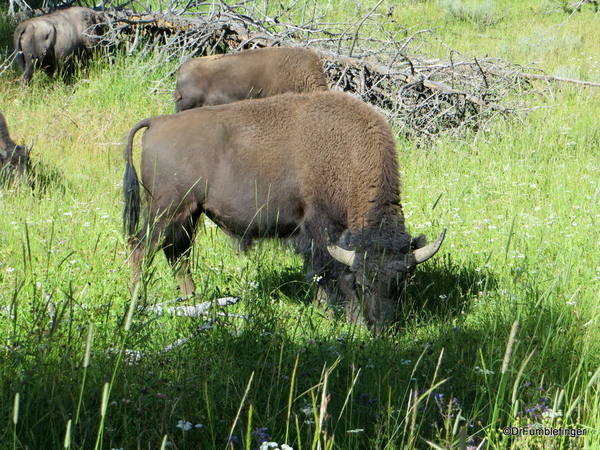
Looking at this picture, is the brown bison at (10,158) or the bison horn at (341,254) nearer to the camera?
the bison horn at (341,254)

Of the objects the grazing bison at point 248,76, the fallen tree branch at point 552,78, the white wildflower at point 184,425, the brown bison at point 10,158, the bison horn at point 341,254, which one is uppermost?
the fallen tree branch at point 552,78

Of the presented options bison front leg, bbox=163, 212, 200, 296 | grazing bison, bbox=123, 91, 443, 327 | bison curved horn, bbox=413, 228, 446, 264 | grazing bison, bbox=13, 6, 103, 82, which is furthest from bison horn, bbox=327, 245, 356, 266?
grazing bison, bbox=13, 6, 103, 82

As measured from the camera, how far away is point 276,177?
5035 millimetres

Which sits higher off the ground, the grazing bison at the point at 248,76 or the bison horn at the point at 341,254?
the grazing bison at the point at 248,76

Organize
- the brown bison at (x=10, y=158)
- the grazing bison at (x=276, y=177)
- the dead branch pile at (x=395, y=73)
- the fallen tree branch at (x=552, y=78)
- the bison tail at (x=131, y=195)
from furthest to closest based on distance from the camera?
the fallen tree branch at (x=552, y=78) → the dead branch pile at (x=395, y=73) → the brown bison at (x=10, y=158) → the bison tail at (x=131, y=195) → the grazing bison at (x=276, y=177)

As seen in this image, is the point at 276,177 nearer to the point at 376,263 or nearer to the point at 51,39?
the point at 376,263

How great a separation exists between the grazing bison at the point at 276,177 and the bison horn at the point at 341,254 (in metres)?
0.19

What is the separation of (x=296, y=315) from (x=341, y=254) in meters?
0.77

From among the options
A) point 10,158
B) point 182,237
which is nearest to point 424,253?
point 182,237

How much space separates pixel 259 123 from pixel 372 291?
165cm

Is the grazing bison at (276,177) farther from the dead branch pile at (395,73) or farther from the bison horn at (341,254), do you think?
the dead branch pile at (395,73)

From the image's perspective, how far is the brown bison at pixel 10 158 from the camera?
7.23m

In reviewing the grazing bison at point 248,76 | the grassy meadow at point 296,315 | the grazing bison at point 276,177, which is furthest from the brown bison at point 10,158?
the grazing bison at point 276,177

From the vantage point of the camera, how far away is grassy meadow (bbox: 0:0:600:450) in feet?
8.27
